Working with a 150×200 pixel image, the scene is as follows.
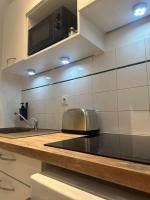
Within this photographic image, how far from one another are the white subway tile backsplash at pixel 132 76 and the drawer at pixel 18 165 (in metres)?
0.72

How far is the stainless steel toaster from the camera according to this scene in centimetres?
108

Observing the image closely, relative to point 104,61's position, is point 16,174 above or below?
below

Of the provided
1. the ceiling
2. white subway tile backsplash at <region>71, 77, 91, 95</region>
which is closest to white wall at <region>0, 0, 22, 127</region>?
white subway tile backsplash at <region>71, 77, 91, 95</region>

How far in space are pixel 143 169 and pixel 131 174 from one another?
0.03 metres

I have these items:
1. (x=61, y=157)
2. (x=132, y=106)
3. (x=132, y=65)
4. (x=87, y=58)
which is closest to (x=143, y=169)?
(x=61, y=157)

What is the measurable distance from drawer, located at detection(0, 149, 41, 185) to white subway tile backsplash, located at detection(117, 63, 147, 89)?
0.72 m

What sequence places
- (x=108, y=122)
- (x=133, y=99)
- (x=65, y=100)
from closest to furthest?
(x=133, y=99) < (x=108, y=122) < (x=65, y=100)

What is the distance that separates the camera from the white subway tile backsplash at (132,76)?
1.00 meters

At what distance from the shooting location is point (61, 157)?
0.56m

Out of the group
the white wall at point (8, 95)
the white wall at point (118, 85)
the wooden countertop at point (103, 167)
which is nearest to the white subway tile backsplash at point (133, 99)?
the white wall at point (118, 85)

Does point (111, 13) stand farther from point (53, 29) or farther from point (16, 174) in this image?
point (16, 174)

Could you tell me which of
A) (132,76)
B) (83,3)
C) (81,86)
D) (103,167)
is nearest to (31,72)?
(81,86)

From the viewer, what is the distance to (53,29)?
1158 millimetres

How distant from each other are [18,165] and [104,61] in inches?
34.4
